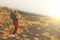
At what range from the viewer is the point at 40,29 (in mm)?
1265

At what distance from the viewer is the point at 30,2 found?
148 cm

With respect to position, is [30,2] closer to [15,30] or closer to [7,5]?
[7,5]

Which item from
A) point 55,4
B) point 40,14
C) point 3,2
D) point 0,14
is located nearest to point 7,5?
point 3,2

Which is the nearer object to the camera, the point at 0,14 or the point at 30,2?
the point at 0,14

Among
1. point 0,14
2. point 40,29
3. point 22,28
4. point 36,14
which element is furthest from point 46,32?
point 0,14

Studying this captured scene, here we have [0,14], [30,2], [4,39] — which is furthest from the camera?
[30,2]

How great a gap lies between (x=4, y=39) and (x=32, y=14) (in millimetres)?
407

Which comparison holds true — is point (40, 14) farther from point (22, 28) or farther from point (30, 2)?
point (22, 28)

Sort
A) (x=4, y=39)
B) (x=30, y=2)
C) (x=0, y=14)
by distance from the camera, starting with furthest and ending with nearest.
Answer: (x=30, y=2)
(x=0, y=14)
(x=4, y=39)

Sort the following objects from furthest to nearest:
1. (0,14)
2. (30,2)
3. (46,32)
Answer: (30,2) < (0,14) < (46,32)

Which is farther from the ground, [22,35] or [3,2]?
[3,2]

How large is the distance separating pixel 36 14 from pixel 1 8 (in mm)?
275

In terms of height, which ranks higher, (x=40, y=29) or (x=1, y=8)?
(x=1, y=8)

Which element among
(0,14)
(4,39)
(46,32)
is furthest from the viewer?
(0,14)
